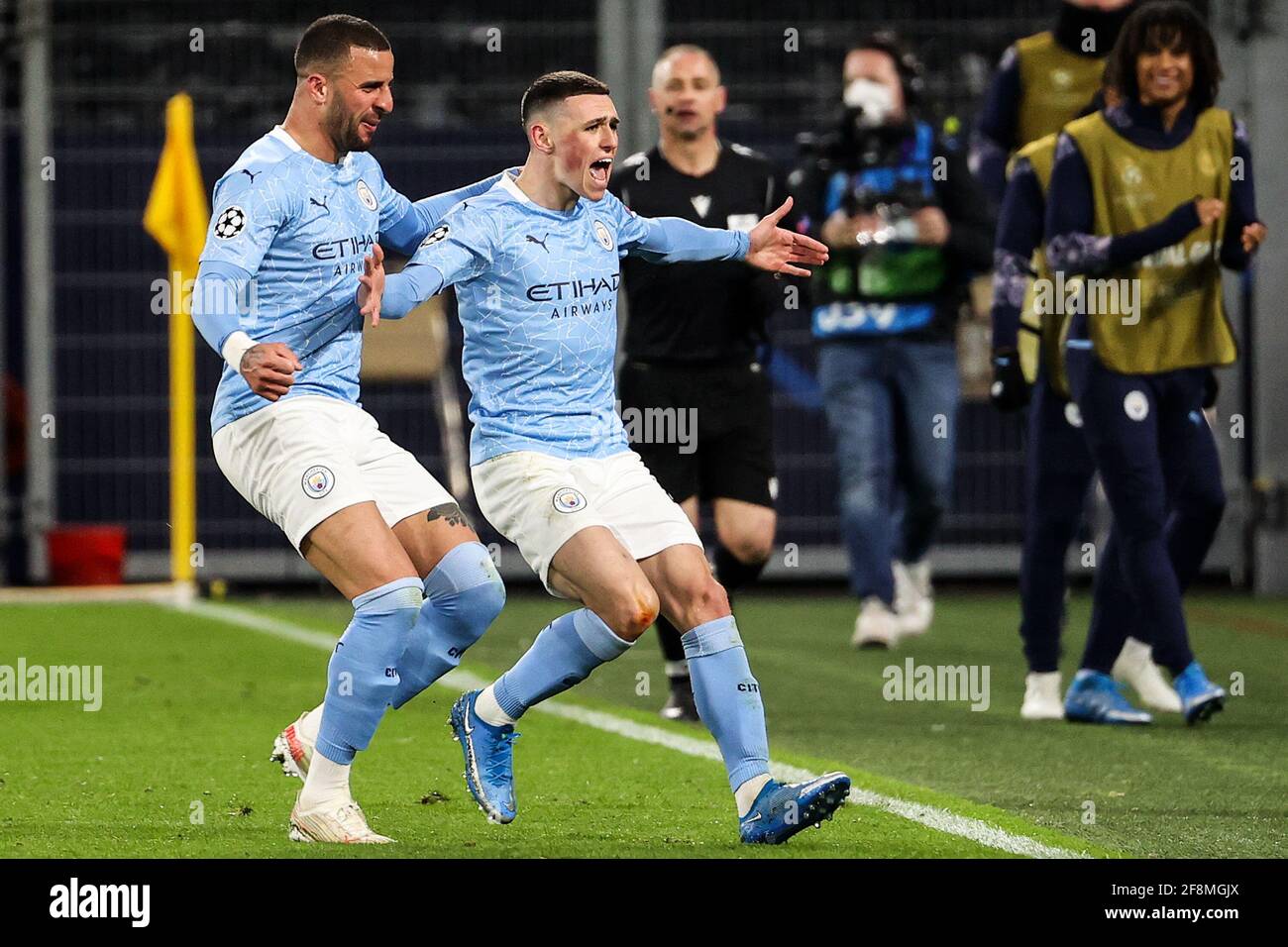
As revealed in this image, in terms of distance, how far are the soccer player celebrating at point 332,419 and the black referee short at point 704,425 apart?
2.04 m

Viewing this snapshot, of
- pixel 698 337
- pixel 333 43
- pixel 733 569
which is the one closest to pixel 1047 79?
pixel 698 337

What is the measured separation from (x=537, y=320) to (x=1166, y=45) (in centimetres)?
270

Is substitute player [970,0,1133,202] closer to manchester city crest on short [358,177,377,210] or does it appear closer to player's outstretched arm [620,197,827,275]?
player's outstretched arm [620,197,827,275]

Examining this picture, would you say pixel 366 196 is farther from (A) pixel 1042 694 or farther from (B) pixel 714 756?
(A) pixel 1042 694

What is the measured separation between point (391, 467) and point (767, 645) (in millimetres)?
5206

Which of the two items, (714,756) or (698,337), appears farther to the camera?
(698,337)

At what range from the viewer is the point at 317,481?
5504mm

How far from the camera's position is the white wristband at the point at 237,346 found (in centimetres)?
528

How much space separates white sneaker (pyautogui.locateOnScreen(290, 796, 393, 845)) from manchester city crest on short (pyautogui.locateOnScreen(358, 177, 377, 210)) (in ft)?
4.66

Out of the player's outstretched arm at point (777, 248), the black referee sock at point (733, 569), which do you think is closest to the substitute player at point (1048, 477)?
the black referee sock at point (733, 569)

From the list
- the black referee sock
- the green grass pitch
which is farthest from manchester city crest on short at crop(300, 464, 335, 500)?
the black referee sock

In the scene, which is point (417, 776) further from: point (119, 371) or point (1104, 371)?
point (119, 371)

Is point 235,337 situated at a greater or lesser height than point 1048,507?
greater
